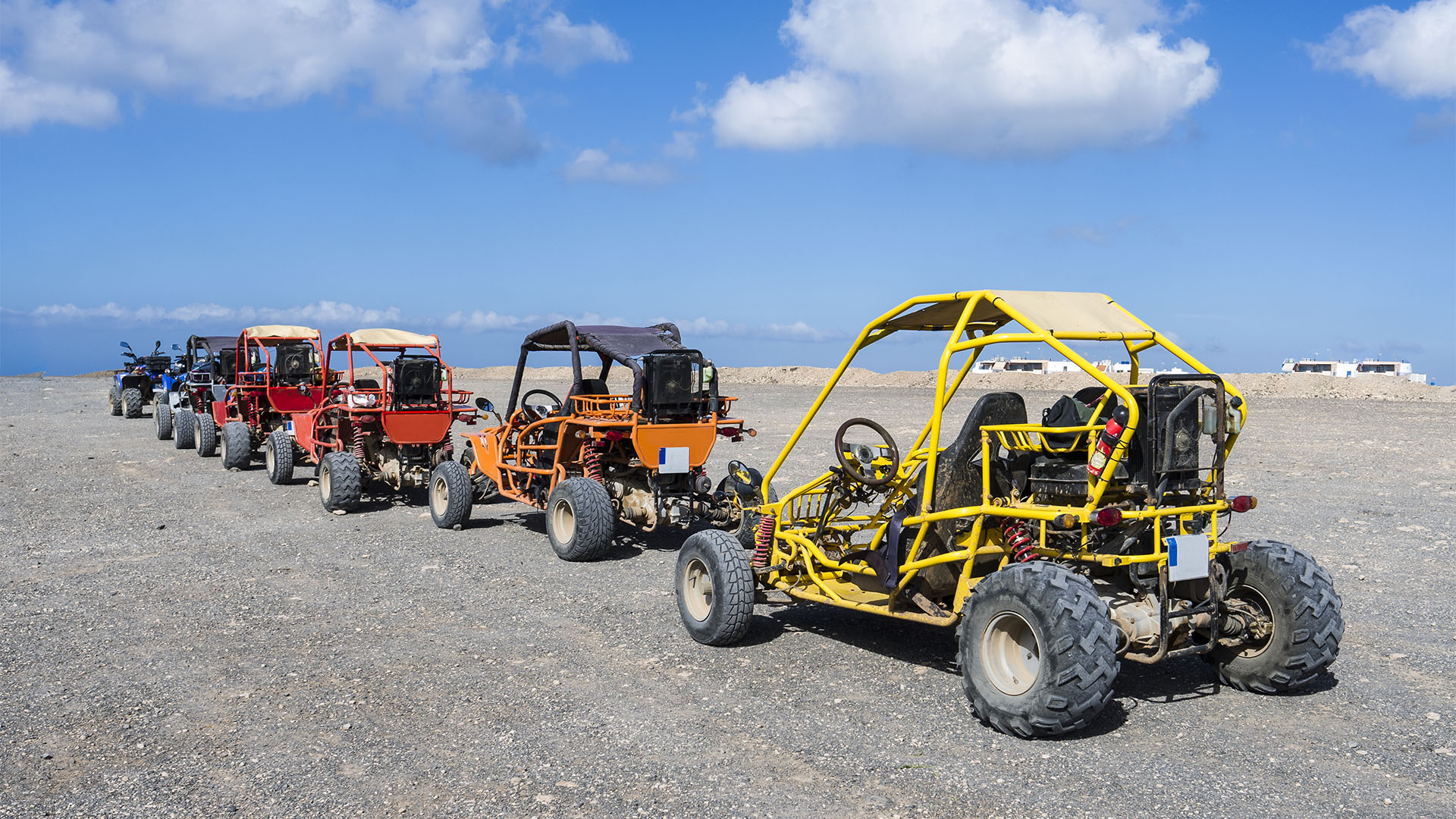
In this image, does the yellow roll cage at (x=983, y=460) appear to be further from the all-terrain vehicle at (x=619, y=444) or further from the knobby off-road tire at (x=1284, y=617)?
the all-terrain vehicle at (x=619, y=444)

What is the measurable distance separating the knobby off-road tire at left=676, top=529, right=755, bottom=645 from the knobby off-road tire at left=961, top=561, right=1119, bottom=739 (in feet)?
5.56

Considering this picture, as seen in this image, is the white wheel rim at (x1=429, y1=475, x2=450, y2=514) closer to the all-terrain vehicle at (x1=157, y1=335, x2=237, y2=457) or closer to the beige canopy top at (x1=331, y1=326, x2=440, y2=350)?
the beige canopy top at (x1=331, y1=326, x2=440, y2=350)

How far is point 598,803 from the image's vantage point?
175 inches

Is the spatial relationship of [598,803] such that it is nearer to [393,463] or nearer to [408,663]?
[408,663]

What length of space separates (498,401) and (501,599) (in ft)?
99.5

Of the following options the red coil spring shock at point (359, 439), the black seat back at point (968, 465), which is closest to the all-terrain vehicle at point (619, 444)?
the red coil spring shock at point (359, 439)

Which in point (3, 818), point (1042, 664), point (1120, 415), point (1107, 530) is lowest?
point (3, 818)

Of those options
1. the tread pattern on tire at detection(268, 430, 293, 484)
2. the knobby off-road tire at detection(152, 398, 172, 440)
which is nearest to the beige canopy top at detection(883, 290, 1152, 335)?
the tread pattern on tire at detection(268, 430, 293, 484)

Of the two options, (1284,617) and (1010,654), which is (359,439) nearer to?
(1010,654)

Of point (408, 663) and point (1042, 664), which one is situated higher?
point (1042, 664)

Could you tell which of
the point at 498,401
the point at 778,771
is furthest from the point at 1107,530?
the point at 498,401

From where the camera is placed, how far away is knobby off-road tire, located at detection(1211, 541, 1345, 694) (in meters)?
5.50

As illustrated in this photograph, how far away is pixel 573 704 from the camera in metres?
5.74

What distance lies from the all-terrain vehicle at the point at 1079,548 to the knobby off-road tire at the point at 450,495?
18.4 ft
